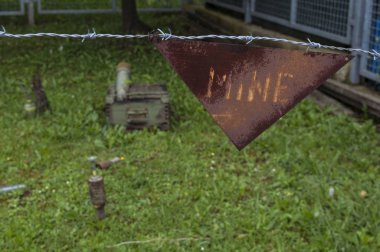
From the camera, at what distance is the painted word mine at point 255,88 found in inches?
88.4

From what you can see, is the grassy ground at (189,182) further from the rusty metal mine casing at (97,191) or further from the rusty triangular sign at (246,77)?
the rusty triangular sign at (246,77)

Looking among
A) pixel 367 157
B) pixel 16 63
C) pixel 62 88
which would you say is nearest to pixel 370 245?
pixel 367 157

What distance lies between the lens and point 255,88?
227 centimetres

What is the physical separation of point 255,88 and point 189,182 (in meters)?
2.29

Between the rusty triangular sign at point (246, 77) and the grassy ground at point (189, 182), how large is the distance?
4.94 feet

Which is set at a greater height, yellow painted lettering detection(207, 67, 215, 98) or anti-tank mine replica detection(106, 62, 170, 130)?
yellow painted lettering detection(207, 67, 215, 98)

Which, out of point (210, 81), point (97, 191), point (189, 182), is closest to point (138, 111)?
point (189, 182)

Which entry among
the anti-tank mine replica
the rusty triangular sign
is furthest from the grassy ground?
the rusty triangular sign

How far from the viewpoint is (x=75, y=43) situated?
921cm

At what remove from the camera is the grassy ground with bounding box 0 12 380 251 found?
12.2 feet

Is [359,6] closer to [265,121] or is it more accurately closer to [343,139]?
[343,139]

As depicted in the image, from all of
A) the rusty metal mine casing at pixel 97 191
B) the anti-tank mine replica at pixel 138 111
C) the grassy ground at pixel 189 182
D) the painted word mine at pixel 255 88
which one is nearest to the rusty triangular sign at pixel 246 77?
the painted word mine at pixel 255 88

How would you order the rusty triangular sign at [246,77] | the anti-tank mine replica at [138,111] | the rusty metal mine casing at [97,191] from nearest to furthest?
the rusty triangular sign at [246,77] → the rusty metal mine casing at [97,191] → the anti-tank mine replica at [138,111]

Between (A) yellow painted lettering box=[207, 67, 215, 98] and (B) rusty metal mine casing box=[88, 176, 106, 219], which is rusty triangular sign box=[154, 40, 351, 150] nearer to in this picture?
(A) yellow painted lettering box=[207, 67, 215, 98]
